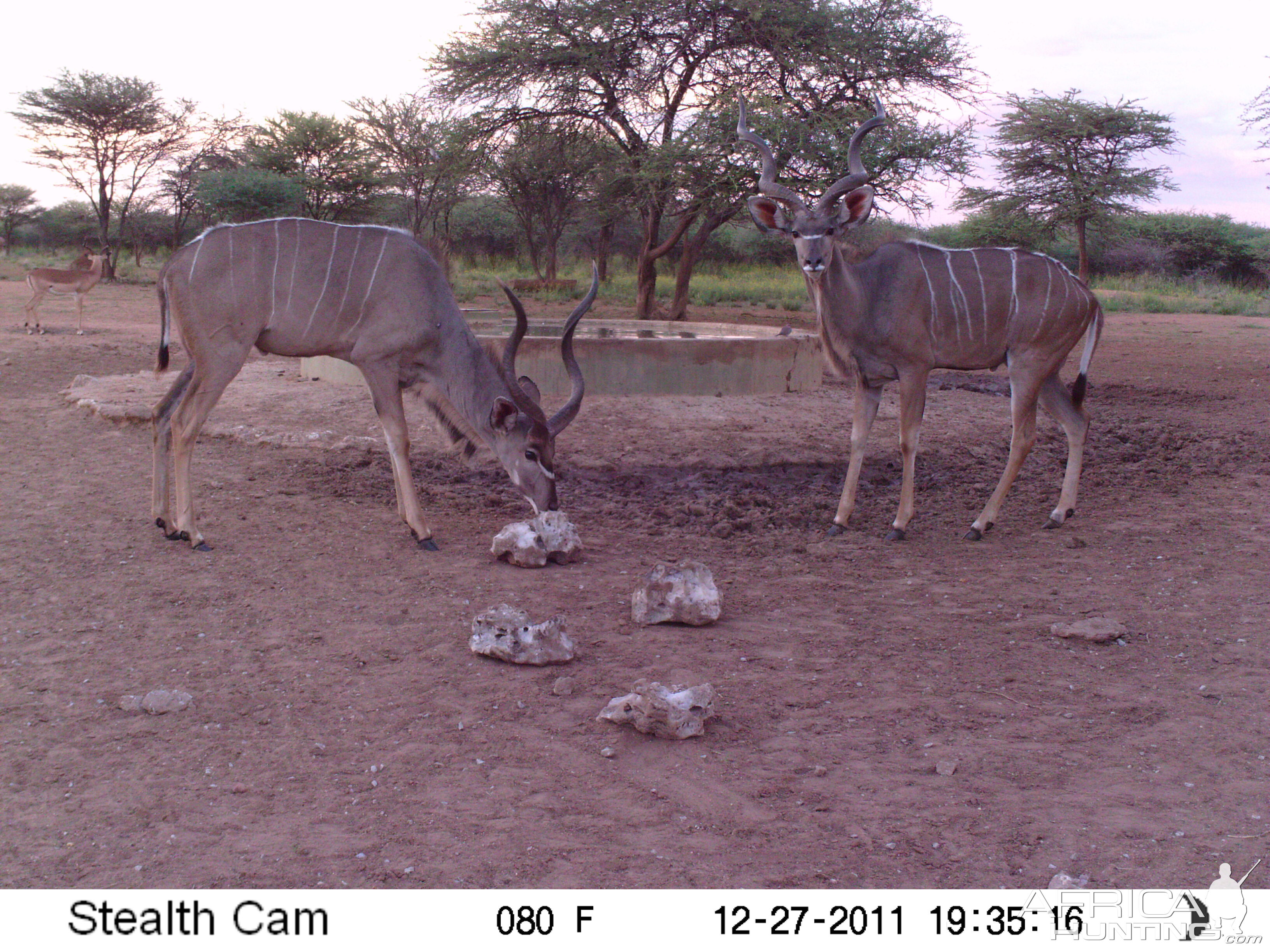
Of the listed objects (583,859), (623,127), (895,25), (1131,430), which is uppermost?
(895,25)

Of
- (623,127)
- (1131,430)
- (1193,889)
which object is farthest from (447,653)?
(623,127)

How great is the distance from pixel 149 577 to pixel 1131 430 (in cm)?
779

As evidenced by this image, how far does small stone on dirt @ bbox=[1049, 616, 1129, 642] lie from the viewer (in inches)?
171

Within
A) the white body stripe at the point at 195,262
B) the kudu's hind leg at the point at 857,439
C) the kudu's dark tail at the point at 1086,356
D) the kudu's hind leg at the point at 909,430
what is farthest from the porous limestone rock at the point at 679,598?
the kudu's dark tail at the point at 1086,356

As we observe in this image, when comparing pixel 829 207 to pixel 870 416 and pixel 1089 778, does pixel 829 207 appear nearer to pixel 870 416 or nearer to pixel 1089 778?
pixel 870 416

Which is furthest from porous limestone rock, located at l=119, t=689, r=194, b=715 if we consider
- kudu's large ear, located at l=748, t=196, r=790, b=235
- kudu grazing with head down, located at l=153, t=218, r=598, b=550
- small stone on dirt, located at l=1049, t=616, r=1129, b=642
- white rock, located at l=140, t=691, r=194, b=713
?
kudu's large ear, located at l=748, t=196, r=790, b=235

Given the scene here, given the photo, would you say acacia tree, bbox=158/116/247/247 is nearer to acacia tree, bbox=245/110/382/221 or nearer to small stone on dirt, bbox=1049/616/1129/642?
acacia tree, bbox=245/110/382/221

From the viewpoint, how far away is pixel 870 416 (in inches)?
246

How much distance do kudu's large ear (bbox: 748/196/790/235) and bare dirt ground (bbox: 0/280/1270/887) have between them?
170 cm

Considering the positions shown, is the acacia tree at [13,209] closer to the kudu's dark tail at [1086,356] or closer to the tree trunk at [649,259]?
the tree trunk at [649,259]

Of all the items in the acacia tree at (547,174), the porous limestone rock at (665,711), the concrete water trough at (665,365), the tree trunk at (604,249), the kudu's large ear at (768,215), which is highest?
the acacia tree at (547,174)

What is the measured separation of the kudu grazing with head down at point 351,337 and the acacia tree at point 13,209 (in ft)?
126

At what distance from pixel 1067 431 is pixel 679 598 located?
343cm

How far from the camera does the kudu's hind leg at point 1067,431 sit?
629cm
